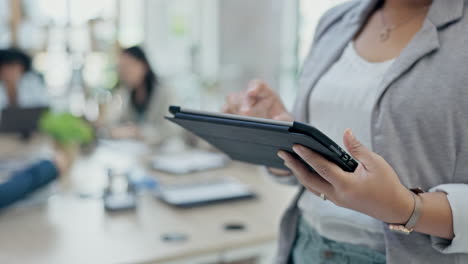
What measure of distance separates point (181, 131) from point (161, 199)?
1.16 metres

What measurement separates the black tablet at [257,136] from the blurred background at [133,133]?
0.57 metres

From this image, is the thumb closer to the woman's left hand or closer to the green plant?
the woman's left hand

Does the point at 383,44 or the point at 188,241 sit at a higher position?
the point at 383,44

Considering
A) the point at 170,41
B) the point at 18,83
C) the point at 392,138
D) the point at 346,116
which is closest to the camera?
the point at 392,138

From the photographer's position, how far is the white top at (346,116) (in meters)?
0.97

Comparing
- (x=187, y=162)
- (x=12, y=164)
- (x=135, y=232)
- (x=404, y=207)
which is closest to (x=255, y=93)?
(x=404, y=207)

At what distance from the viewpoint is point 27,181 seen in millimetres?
1914

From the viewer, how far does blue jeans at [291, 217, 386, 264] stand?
0.98 metres

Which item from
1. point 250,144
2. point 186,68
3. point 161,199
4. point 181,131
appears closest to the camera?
point 250,144

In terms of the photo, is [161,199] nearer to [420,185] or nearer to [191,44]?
[420,185]

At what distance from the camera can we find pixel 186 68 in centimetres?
587

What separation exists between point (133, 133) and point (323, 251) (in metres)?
2.33

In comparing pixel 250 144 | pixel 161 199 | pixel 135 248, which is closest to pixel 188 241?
pixel 135 248

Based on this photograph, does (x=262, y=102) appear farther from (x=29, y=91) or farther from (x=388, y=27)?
(x=29, y=91)
